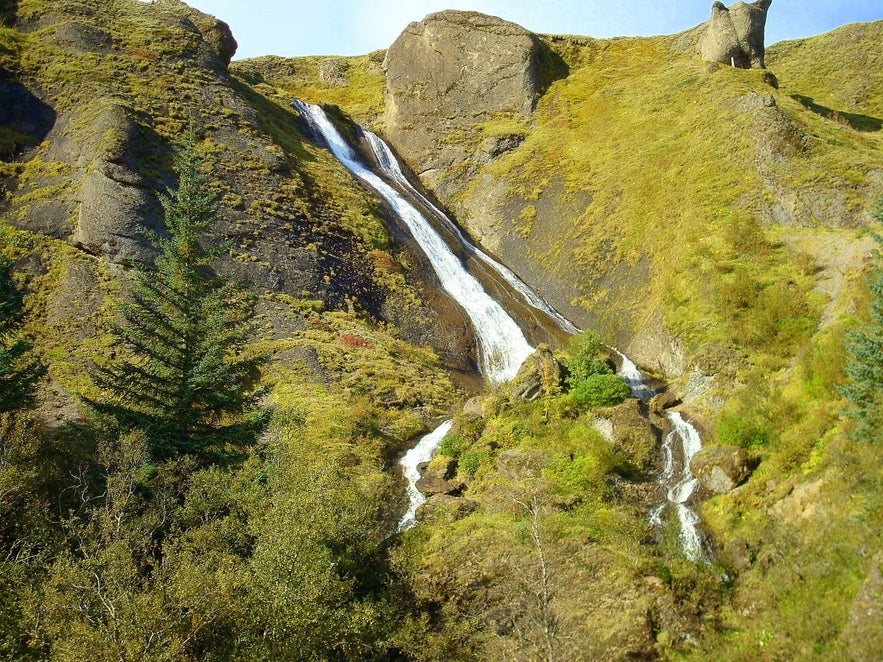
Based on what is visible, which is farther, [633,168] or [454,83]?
[454,83]

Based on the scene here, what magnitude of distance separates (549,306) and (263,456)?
76.6 ft

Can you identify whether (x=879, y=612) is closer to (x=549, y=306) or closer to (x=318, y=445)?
(x=318, y=445)

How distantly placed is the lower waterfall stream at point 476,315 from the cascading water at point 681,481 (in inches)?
0.9

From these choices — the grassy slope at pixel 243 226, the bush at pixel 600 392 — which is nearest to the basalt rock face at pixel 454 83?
the grassy slope at pixel 243 226

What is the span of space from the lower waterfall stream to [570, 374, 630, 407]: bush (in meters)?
1.92

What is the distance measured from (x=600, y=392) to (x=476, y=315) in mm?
14532

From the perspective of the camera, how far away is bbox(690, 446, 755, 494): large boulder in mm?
16203

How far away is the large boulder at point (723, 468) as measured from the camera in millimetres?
16203

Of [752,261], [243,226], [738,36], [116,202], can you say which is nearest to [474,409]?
[752,261]

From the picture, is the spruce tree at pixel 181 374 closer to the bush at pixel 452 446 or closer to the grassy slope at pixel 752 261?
the bush at pixel 452 446

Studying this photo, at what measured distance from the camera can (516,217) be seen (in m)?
46.3

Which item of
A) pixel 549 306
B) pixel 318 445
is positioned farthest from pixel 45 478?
pixel 549 306

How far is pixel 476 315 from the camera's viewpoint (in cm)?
3497

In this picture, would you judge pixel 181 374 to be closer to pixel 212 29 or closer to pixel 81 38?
pixel 81 38
